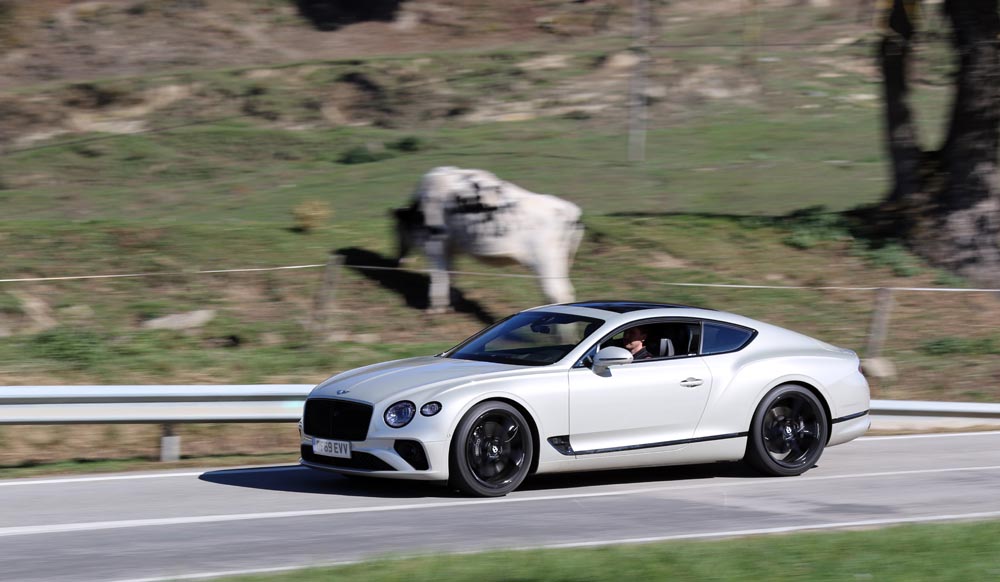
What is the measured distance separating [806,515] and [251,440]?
6.09 m

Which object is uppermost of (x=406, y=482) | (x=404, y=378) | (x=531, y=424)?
(x=404, y=378)

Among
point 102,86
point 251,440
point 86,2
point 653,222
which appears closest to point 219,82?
point 102,86

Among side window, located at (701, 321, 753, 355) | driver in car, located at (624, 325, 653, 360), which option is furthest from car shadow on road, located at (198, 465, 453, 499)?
side window, located at (701, 321, 753, 355)

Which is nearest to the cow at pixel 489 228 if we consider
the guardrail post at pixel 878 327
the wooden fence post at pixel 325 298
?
the wooden fence post at pixel 325 298

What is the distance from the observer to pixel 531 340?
10031mm

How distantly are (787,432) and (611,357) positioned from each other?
1783 millimetres

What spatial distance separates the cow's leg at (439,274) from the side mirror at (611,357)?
8.41 meters

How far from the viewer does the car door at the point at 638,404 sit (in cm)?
942

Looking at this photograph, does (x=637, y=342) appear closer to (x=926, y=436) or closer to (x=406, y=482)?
(x=406, y=482)

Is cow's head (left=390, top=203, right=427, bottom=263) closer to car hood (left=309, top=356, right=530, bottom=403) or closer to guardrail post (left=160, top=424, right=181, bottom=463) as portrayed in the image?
guardrail post (left=160, top=424, right=181, bottom=463)

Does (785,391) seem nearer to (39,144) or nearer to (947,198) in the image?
(947,198)

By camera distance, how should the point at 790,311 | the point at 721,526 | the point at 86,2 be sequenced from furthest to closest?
the point at 86,2 < the point at 790,311 < the point at 721,526

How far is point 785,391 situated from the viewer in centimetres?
1023

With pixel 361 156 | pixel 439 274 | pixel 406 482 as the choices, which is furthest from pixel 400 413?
pixel 361 156
